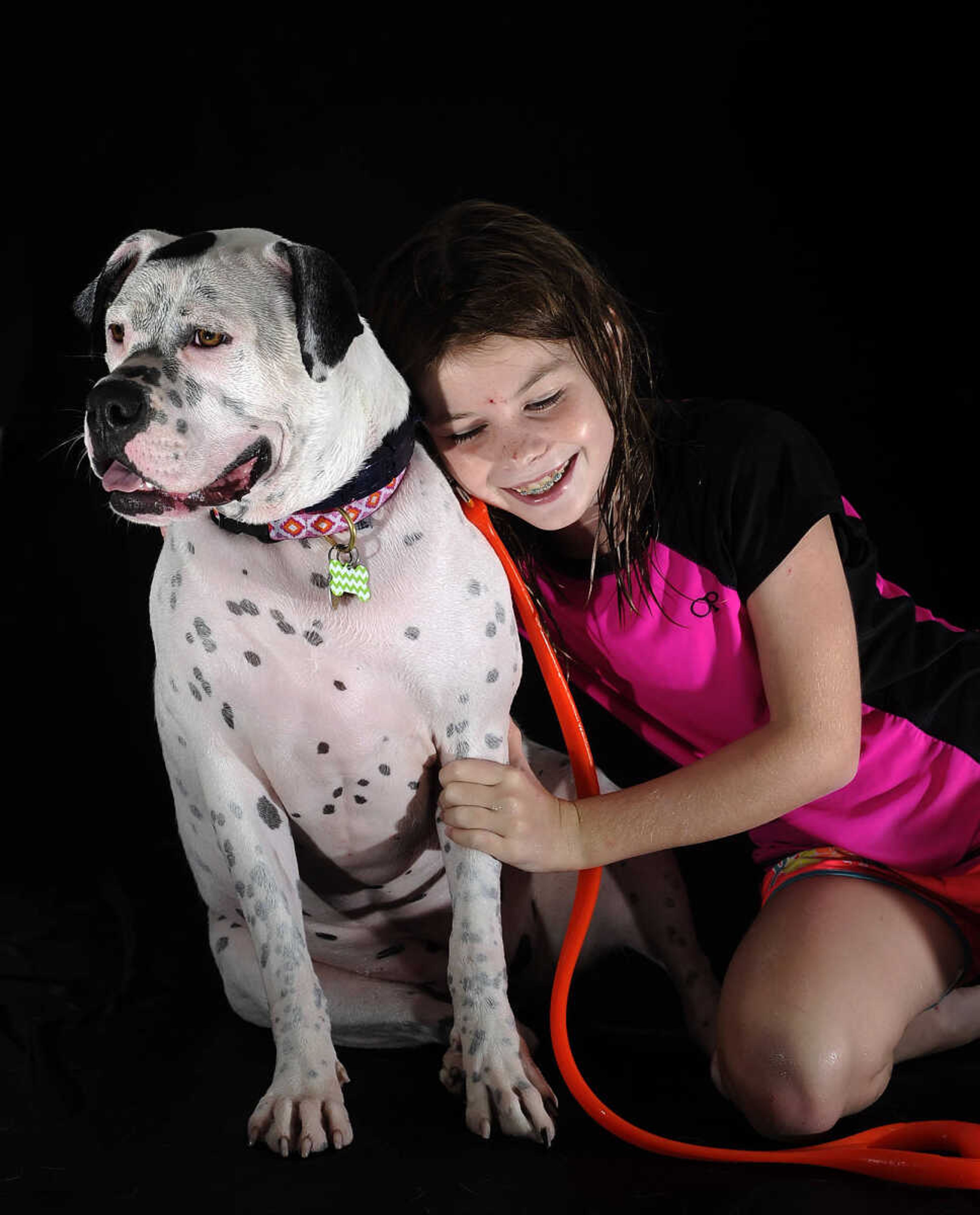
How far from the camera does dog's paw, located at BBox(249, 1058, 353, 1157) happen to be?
Answer: 5.87ft

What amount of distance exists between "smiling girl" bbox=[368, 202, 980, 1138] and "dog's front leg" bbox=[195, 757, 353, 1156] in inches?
10.3

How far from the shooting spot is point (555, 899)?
2.28 metres

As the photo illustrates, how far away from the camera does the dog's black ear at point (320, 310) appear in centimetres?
170

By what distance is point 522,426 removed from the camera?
1.98m

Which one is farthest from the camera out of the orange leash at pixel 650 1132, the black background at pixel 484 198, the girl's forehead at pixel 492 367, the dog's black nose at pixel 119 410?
the black background at pixel 484 198

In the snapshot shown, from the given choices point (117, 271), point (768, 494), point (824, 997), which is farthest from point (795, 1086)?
point (117, 271)

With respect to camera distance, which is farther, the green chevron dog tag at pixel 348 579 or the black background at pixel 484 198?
the black background at pixel 484 198

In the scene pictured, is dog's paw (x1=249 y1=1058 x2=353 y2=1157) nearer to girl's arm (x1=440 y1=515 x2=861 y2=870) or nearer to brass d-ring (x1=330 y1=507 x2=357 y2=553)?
girl's arm (x1=440 y1=515 x2=861 y2=870)

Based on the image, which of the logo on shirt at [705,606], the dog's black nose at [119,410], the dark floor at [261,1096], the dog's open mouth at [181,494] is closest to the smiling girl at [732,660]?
the logo on shirt at [705,606]

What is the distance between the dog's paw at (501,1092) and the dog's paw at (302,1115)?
175 mm

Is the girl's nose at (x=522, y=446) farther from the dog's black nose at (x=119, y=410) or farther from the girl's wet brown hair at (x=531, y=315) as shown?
the dog's black nose at (x=119, y=410)

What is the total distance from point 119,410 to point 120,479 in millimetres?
91

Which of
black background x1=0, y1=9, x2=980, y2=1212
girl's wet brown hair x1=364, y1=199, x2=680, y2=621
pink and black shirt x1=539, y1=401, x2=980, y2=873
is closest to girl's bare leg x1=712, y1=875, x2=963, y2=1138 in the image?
pink and black shirt x1=539, y1=401, x2=980, y2=873

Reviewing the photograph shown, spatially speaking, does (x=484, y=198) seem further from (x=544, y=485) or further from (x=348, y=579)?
(x=348, y=579)
